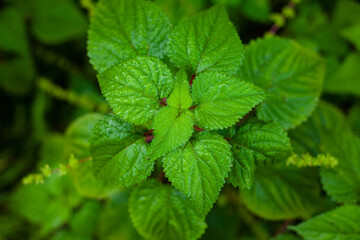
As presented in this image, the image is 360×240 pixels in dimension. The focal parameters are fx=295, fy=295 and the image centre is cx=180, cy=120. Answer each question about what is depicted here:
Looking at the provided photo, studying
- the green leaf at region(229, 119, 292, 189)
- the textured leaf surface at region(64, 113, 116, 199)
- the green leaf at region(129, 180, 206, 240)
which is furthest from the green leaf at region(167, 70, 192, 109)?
the textured leaf surface at region(64, 113, 116, 199)

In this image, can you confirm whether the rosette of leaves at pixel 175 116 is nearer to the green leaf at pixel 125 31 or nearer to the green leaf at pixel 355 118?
the green leaf at pixel 125 31

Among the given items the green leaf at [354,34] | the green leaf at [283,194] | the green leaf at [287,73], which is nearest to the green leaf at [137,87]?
the green leaf at [287,73]

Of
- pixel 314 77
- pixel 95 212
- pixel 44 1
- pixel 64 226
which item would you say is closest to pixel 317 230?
pixel 314 77

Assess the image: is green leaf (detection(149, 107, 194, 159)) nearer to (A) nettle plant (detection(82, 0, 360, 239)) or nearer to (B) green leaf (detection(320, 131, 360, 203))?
(A) nettle plant (detection(82, 0, 360, 239))

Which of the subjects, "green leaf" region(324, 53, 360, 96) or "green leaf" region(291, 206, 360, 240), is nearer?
"green leaf" region(291, 206, 360, 240)

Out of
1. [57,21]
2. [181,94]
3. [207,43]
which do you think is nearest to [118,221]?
[181,94]
